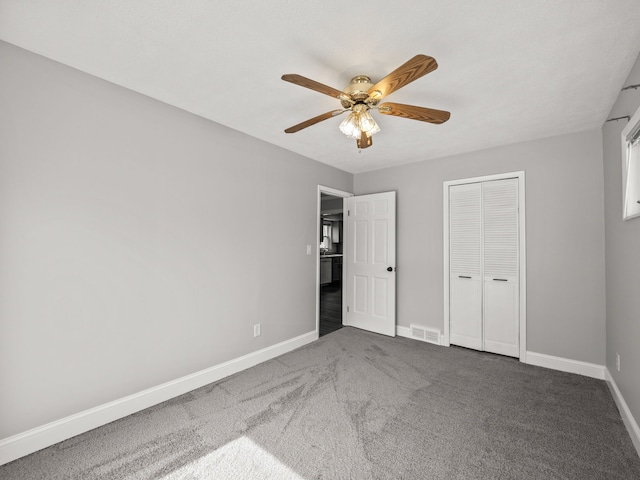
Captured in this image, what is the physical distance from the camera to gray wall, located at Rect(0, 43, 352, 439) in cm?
179

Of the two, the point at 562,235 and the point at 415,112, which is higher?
the point at 415,112

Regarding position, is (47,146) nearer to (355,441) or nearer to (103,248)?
(103,248)

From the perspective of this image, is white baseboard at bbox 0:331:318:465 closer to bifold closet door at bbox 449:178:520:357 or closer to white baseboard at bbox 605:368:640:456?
bifold closet door at bbox 449:178:520:357

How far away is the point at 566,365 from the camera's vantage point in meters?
2.98

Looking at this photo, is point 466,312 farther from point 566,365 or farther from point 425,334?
point 566,365

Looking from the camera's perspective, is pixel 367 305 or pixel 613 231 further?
pixel 367 305

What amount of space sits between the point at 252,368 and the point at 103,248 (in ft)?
5.93

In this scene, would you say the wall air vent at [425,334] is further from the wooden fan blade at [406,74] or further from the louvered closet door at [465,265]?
the wooden fan blade at [406,74]

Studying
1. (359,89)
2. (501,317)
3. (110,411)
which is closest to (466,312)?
(501,317)

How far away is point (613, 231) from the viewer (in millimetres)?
2492

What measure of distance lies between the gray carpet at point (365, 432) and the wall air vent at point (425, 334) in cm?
83

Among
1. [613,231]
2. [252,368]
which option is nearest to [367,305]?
[252,368]

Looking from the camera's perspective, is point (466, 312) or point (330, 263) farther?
point (330, 263)

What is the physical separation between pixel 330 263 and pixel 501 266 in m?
5.67
